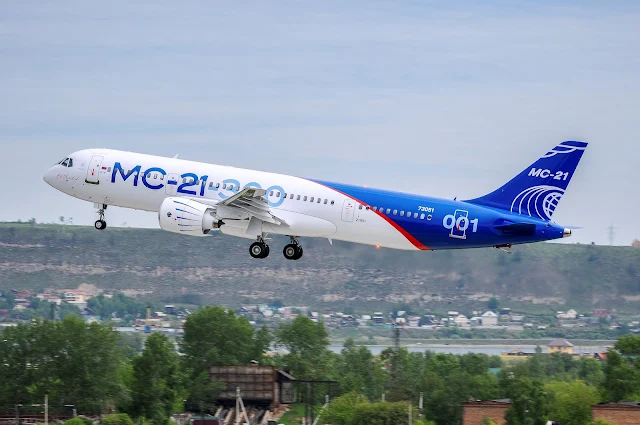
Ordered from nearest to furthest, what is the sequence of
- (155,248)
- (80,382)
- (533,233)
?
(533,233)
(80,382)
(155,248)

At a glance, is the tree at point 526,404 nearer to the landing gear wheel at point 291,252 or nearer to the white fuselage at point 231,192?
the landing gear wheel at point 291,252

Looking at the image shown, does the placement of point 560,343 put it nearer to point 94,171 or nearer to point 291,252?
point 291,252

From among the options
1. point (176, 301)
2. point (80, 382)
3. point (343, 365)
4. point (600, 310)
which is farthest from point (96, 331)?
point (176, 301)

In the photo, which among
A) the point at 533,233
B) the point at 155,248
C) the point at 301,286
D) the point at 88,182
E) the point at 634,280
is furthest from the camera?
the point at 155,248

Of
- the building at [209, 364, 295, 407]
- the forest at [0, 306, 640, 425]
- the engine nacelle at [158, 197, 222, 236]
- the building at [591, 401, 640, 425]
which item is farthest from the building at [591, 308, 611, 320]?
the engine nacelle at [158, 197, 222, 236]

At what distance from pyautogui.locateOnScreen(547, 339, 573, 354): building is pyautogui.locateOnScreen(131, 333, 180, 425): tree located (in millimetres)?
77767

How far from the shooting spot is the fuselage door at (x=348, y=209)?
69.9 meters

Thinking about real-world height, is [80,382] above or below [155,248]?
below

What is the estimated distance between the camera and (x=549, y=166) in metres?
68.4

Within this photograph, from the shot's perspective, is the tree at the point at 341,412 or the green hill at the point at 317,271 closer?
the tree at the point at 341,412

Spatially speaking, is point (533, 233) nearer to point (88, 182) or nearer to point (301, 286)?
point (88, 182)

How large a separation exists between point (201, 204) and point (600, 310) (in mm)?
74910

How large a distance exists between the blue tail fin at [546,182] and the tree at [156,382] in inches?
1780

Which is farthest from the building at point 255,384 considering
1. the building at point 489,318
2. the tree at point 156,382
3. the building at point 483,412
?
the building at point 489,318
